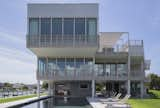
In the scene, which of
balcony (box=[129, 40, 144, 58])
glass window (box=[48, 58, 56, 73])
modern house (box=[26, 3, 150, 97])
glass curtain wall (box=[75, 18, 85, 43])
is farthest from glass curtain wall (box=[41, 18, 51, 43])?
balcony (box=[129, 40, 144, 58])

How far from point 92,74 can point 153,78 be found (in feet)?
108

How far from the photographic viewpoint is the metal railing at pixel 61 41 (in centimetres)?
2916

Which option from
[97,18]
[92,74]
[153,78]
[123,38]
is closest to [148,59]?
[123,38]

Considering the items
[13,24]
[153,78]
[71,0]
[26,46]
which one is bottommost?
[153,78]

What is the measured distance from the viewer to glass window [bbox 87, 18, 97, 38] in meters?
29.4

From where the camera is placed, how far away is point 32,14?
2916 cm

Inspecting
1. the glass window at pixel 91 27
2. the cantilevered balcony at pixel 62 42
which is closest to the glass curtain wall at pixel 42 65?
the cantilevered balcony at pixel 62 42

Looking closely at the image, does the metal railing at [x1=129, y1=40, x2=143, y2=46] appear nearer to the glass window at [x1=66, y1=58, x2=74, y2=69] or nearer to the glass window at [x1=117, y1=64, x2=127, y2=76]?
the glass window at [x1=117, y1=64, x2=127, y2=76]

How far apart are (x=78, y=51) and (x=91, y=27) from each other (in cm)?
299

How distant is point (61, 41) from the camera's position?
29.2m

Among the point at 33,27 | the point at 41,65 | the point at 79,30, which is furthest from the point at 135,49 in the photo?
the point at 33,27

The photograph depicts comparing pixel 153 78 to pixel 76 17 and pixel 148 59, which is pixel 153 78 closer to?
pixel 148 59

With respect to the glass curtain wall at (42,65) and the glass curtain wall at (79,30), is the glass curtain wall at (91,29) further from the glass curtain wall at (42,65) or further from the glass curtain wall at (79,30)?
the glass curtain wall at (42,65)

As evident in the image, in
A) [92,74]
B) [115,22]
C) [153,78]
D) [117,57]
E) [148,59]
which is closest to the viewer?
[115,22]
